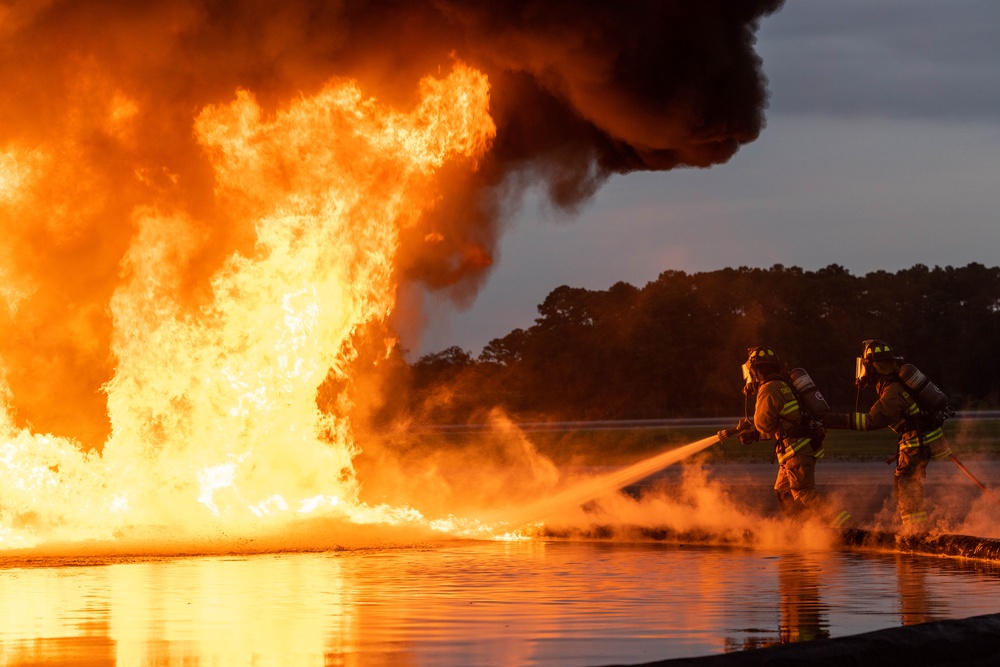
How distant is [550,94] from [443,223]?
2.01 meters

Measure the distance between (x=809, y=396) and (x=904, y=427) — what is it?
982mm

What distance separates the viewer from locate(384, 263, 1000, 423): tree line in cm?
7325

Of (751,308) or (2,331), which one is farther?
(751,308)

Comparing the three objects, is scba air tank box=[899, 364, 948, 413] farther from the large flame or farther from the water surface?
the large flame

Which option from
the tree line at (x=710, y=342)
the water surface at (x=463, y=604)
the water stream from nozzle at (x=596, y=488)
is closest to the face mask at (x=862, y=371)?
the water stream from nozzle at (x=596, y=488)

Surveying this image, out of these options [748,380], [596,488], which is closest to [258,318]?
[748,380]

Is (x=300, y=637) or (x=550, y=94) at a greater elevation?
(x=550, y=94)

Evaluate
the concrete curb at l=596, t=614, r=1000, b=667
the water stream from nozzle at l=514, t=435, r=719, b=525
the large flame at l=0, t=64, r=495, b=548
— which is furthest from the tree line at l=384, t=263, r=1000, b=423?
the concrete curb at l=596, t=614, r=1000, b=667

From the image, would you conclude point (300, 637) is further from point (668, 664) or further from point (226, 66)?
point (226, 66)

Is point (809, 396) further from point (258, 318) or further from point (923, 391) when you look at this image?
point (258, 318)

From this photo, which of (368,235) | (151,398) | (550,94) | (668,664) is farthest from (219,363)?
(668,664)

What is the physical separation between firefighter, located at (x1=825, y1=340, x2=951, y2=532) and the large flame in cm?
534

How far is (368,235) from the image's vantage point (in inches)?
639

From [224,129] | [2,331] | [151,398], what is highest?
[224,129]
